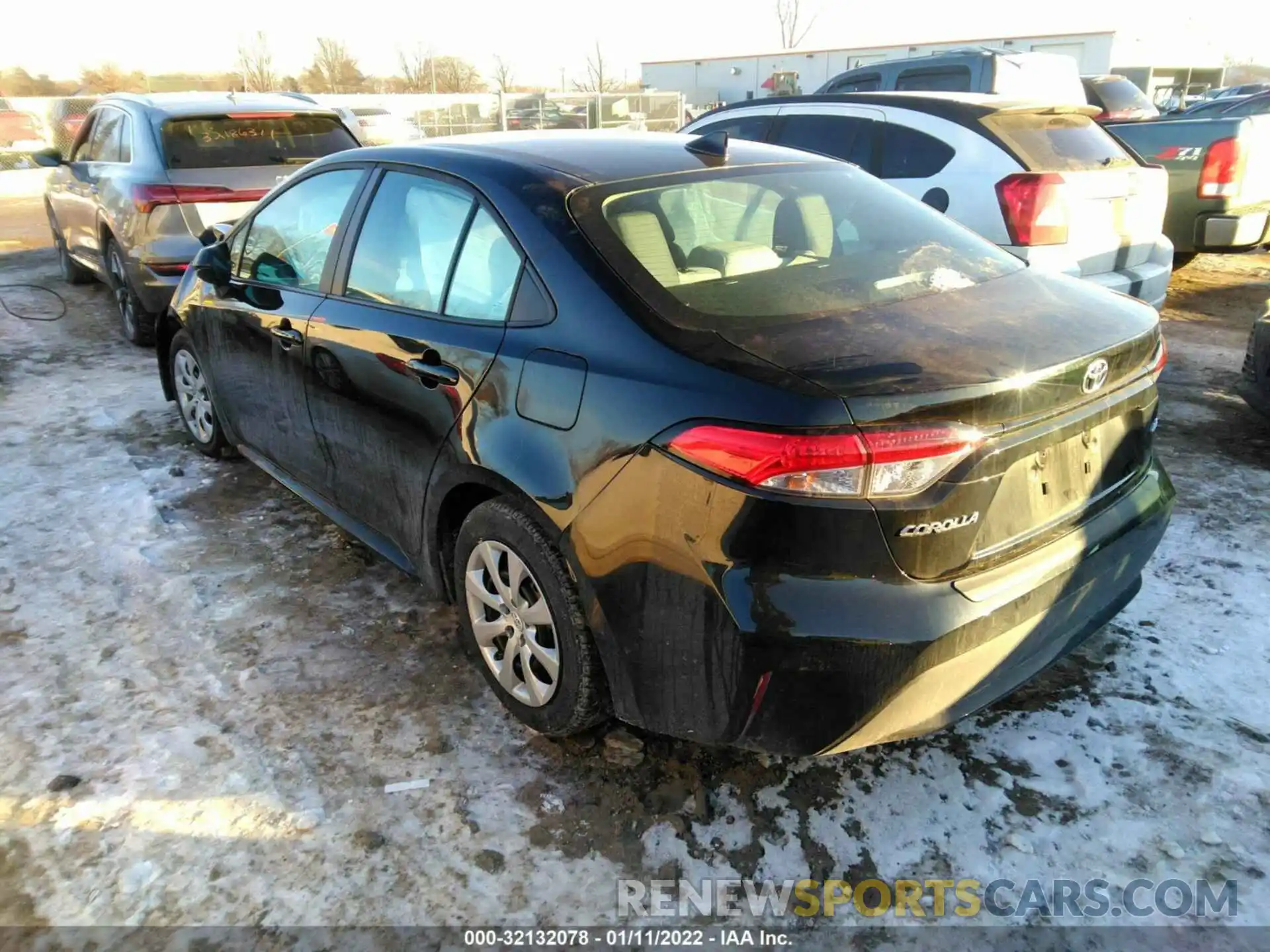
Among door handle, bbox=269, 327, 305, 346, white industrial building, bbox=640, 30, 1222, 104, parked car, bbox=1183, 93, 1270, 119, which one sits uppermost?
white industrial building, bbox=640, 30, 1222, 104

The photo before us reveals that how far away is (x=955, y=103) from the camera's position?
17.9 ft

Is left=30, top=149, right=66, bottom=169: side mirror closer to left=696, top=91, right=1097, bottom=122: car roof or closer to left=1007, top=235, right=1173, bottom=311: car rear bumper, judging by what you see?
left=696, top=91, right=1097, bottom=122: car roof

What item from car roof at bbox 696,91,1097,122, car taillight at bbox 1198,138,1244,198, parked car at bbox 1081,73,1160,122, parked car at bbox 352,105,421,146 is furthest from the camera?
parked car at bbox 352,105,421,146

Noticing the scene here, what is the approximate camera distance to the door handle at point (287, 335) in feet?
11.3

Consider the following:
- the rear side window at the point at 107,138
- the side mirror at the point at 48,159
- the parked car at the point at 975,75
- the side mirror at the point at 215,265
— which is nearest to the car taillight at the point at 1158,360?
the side mirror at the point at 215,265

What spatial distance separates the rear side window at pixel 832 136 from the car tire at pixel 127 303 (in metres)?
4.68

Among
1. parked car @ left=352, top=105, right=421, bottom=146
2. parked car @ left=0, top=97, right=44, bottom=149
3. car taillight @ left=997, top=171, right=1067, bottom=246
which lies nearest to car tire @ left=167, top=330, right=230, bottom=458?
car taillight @ left=997, top=171, right=1067, bottom=246

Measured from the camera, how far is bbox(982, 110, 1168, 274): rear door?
16.7 ft

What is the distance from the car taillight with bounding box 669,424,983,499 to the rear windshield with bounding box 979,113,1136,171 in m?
3.76

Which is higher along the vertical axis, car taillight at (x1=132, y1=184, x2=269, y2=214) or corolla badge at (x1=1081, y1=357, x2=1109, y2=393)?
car taillight at (x1=132, y1=184, x2=269, y2=214)

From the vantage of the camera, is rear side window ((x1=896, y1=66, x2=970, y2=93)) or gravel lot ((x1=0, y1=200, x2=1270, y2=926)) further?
rear side window ((x1=896, y1=66, x2=970, y2=93))

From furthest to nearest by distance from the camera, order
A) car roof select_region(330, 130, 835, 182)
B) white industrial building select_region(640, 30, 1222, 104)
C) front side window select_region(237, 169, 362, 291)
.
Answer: white industrial building select_region(640, 30, 1222, 104) < front side window select_region(237, 169, 362, 291) < car roof select_region(330, 130, 835, 182)

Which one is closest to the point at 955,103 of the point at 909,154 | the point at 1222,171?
the point at 909,154

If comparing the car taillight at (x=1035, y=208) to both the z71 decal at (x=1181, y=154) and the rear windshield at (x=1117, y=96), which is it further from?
the rear windshield at (x=1117, y=96)
